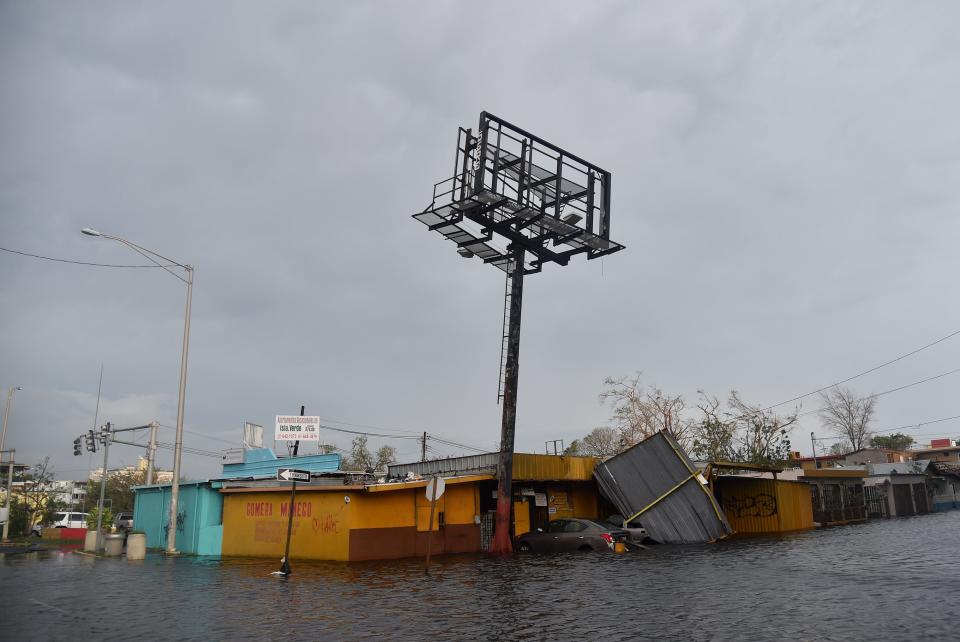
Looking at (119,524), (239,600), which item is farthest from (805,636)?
(119,524)

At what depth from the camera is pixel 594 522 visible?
2309cm

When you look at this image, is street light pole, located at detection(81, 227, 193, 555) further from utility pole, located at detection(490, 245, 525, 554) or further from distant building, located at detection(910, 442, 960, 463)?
distant building, located at detection(910, 442, 960, 463)

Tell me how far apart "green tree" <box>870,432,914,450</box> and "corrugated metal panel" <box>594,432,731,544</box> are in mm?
103733

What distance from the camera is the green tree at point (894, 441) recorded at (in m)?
113

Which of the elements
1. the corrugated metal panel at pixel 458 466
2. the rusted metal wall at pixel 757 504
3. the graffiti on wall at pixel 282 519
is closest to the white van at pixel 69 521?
the corrugated metal panel at pixel 458 466

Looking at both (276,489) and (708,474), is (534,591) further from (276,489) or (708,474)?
(708,474)

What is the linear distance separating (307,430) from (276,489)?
10.7 ft

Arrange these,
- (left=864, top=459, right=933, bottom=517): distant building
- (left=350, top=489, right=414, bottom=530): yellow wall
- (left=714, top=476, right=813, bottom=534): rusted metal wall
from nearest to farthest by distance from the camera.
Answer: (left=350, top=489, right=414, bottom=530): yellow wall → (left=714, top=476, right=813, bottom=534): rusted metal wall → (left=864, top=459, right=933, bottom=517): distant building

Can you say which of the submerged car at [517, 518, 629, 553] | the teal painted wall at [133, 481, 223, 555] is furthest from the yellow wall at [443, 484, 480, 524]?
the teal painted wall at [133, 481, 223, 555]

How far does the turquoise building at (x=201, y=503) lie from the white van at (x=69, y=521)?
75.5 ft

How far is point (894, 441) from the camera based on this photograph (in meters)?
116

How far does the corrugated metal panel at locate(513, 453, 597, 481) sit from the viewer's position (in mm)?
27266

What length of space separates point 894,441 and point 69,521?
398ft

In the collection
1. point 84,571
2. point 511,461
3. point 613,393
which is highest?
point 613,393
